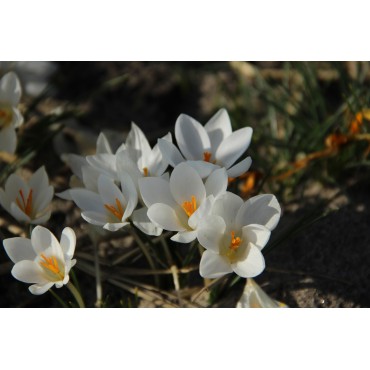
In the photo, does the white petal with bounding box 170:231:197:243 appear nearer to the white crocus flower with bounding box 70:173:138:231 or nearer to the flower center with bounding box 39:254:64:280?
the white crocus flower with bounding box 70:173:138:231

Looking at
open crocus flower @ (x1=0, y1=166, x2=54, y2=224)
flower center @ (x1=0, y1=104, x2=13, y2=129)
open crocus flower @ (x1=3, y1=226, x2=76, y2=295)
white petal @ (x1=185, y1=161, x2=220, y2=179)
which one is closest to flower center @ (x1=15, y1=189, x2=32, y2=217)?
open crocus flower @ (x1=0, y1=166, x2=54, y2=224)

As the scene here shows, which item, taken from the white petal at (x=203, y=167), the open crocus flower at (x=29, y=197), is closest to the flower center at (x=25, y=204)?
the open crocus flower at (x=29, y=197)

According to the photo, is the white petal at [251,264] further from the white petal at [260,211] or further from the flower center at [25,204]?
the flower center at [25,204]

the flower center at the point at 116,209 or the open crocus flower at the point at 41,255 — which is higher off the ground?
the flower center at the point at 116,209

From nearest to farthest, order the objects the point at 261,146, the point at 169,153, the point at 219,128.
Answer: the point at 169,153, the point at 219,128, the point at 261,146

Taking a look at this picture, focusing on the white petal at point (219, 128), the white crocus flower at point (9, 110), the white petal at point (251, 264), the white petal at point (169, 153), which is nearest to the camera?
the white petal at point (251, 264)

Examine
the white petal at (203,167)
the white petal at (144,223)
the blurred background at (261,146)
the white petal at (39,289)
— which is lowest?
the blurred background at (261,146)

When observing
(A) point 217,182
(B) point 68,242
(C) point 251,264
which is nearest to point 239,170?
(A) point 217,182

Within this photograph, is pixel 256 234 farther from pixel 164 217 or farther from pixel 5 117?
pixel 5 117

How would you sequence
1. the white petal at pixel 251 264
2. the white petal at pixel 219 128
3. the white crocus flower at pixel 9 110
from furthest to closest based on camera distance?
the white crocus flower at pixel 9 110 → the white petal at pixel 219 128 → the white petal at pixel 251 264
